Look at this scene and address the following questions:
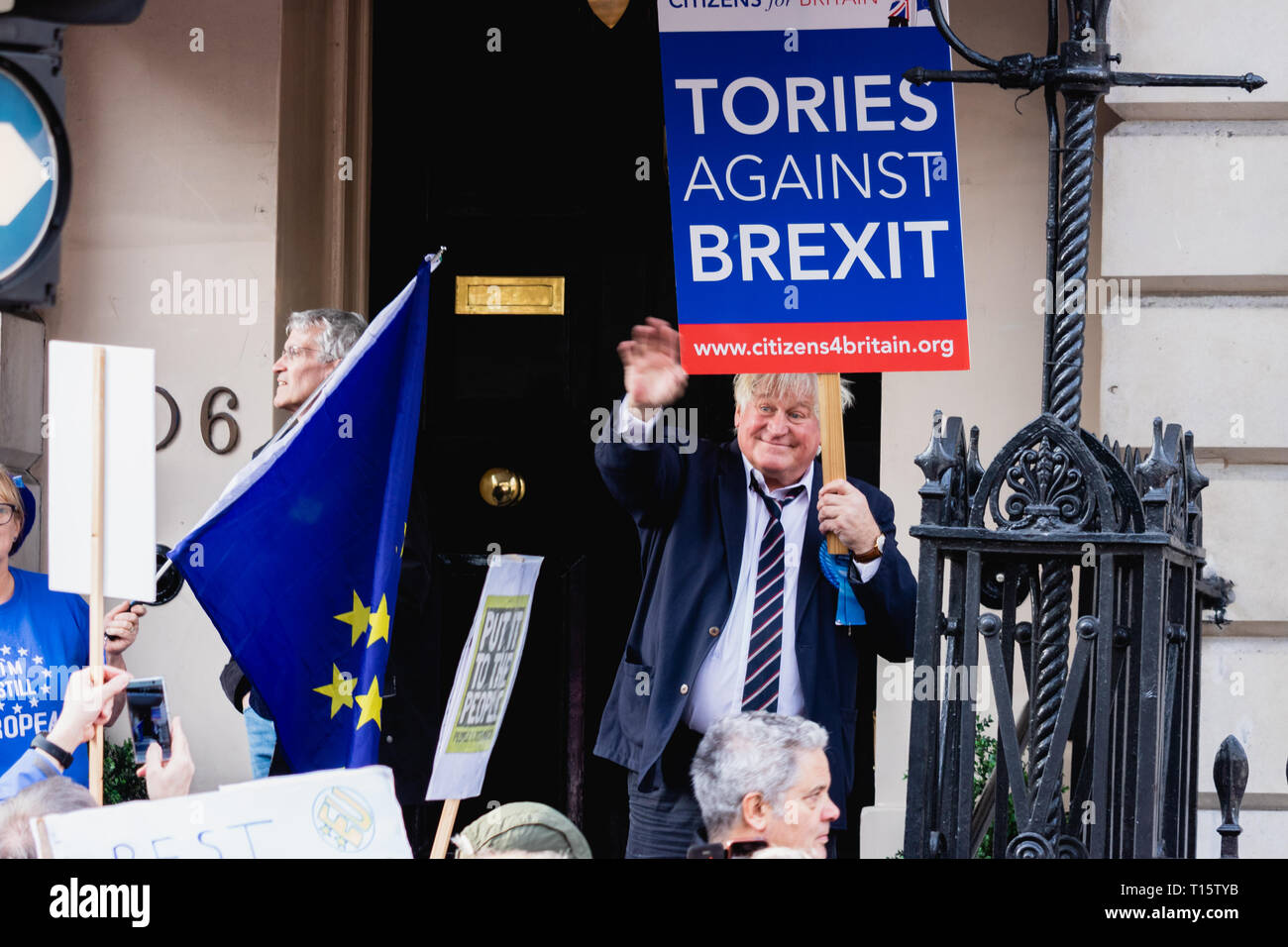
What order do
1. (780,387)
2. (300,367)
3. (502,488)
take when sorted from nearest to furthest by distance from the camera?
(780,387), (300,367), (502,488)

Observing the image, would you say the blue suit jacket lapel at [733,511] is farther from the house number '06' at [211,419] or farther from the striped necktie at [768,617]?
the house number '06' at [211,419]

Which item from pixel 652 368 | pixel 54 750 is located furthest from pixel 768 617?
pixel 54 750

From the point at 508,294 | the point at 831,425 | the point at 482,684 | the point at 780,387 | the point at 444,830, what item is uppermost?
the point at 508,294

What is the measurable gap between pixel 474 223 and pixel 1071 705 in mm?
3891

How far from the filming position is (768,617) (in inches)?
185

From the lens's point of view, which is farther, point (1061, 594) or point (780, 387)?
point (780, 387)

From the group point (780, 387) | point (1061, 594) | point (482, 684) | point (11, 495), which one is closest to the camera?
point (1061, 594)

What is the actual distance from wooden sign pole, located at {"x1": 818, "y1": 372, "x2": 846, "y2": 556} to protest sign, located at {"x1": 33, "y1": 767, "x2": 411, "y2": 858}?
1424 millimetres

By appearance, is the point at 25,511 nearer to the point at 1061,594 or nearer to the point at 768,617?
the point at 768,617

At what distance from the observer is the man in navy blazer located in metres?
4.50

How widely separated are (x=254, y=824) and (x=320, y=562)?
1.25m

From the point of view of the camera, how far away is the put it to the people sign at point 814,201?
4.28 m

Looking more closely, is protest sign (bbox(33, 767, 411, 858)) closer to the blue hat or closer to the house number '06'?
the blue hat

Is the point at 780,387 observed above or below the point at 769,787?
above
